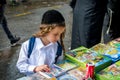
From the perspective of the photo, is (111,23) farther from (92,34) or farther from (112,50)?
(112,50)

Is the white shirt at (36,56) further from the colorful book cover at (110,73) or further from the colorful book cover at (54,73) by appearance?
the colorful book cover at (110,73)

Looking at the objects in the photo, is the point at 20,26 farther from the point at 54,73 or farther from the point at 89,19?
the point at 54,73

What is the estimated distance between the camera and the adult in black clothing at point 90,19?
9.56 feet

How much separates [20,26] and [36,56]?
181 inches

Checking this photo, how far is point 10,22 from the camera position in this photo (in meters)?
7.05

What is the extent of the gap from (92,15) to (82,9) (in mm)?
147

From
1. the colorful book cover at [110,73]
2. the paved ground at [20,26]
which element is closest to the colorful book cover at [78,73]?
the colorful book cover at [110,73]

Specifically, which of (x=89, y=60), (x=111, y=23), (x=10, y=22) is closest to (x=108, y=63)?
(x=89, y=60)

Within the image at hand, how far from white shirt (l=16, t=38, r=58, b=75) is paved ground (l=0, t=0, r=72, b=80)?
172 cm

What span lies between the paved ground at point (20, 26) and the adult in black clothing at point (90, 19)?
1320mm

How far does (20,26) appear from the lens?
6684mm

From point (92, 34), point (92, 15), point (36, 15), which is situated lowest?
point (36, 15)

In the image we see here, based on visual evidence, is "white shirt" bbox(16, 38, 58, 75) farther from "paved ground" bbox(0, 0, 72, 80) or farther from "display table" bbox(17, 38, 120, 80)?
"paved ground" bbox(0, 0, 72, 80)

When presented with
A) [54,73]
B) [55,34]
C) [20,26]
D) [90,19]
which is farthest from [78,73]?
[20,26]
